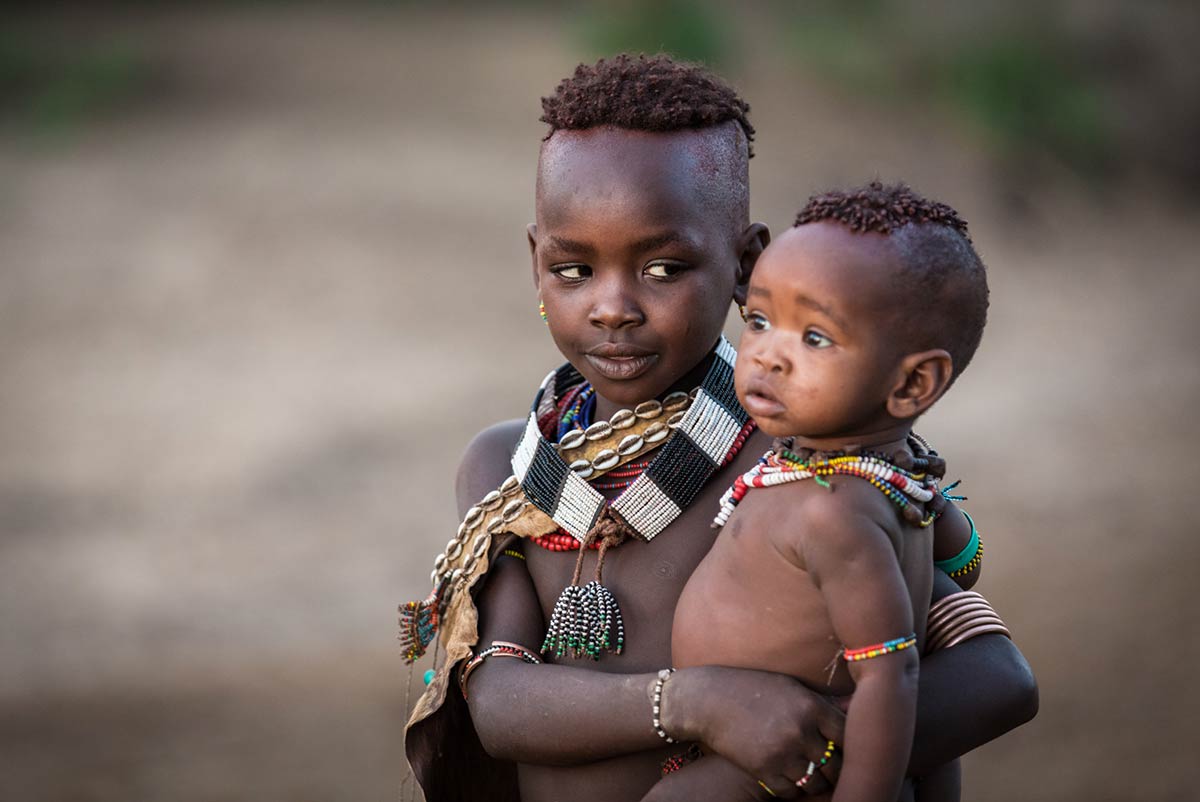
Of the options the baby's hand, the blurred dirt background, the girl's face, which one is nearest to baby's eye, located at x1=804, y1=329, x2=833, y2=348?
the girl's face

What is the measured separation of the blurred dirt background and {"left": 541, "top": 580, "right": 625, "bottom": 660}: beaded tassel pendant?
2956 mm

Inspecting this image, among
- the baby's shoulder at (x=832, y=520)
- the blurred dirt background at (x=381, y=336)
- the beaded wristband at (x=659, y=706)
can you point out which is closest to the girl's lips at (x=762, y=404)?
the baby's shoulder at (x=832, y=520)

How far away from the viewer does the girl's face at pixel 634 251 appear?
7.57 feet

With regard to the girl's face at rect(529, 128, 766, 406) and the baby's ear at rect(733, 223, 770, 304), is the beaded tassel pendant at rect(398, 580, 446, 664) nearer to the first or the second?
the girl's face at rect(529, 128, 766, 406)

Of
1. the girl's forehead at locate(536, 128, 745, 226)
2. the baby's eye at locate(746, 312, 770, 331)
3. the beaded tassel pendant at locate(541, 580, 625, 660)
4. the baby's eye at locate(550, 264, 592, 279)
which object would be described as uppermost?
the girl's forehead at locate(536, 128, 745, 226)

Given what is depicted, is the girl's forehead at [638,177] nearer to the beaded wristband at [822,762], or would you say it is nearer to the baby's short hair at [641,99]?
the baby's short hair at [641,99]

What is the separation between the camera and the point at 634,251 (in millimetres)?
2316

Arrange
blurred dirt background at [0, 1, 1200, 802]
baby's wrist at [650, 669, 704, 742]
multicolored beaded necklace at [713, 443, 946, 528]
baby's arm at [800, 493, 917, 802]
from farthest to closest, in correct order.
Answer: blurred dirt background at [0, 1, 1200, 802] → baby's wrist at [650, 669, 704, 742] → multicolored beaded necklace at [713, 443, 946, 528] → baby's arm at [800, 493, 917, 802]

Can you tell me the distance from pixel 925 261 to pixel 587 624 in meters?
0.84

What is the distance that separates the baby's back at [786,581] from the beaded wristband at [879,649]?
0.01 metres

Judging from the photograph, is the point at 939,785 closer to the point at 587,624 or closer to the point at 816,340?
the point at 587,624

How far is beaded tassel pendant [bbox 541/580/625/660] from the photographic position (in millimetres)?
2352

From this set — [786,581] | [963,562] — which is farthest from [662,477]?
[963,562]

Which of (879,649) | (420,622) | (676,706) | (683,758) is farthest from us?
(420,622)
